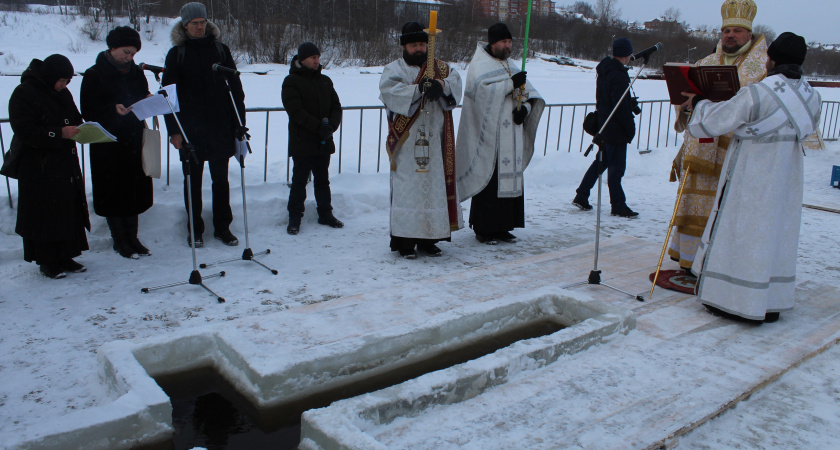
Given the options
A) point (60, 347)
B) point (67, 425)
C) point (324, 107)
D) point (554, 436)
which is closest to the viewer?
point (67, 425)

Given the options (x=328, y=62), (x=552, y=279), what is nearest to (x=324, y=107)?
(x=552, y=279)

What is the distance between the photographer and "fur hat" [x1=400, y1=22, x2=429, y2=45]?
16.4ft

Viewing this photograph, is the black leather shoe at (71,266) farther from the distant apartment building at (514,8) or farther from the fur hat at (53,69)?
the distant apartment building at (514,8)

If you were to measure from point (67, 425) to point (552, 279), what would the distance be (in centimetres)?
322

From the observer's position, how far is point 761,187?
380 cm

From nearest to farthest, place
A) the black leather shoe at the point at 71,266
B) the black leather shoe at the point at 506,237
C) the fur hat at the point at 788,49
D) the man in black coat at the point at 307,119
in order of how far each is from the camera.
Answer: the fur hat at the point at 788,49 → the black leather shoe at the point at 71,266 → the man in black coat at the point at 307,119 → the black leather shoe at the point at 506,237

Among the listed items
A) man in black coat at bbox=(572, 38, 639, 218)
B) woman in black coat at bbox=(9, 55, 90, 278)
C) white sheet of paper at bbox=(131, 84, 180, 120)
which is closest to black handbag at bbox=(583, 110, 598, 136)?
man in black coat at bbox=(572, 38, 639, 218)

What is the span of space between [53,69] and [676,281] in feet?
14.6

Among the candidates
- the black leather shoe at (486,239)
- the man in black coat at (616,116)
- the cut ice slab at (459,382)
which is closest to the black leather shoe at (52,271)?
the cut ice slab at (459,382)

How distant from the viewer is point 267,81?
16.3 metres

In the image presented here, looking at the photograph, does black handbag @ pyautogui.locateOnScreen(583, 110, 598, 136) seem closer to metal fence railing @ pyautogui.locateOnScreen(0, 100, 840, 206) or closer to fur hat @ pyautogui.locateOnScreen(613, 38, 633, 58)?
fur hat @ pyautogui.locateOnScreen(613, 38, 633, 58)

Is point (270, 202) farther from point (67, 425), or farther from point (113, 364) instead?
point (67, 425)

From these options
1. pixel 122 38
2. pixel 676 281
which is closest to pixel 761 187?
pixel 676 281

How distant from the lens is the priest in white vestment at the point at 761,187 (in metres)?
3.70
